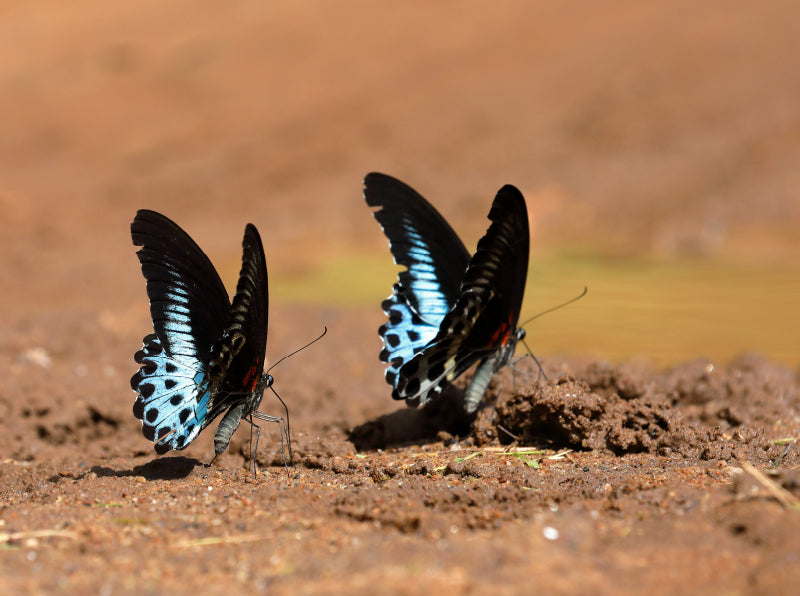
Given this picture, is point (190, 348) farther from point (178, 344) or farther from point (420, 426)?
point (420, 426)

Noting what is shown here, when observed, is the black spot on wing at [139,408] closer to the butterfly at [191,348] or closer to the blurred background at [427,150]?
the butterfly at [191,348]

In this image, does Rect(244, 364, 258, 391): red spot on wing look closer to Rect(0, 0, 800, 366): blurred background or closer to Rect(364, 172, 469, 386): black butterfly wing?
Rect(364, 172, 469, 386): black butterfly wing

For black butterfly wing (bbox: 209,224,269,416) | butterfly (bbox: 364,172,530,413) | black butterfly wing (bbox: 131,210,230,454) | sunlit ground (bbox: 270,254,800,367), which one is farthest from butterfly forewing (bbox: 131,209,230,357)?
sunlit ground (bbox: 270,254,800,367)

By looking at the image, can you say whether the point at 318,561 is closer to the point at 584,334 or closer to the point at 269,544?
the point at 269,544

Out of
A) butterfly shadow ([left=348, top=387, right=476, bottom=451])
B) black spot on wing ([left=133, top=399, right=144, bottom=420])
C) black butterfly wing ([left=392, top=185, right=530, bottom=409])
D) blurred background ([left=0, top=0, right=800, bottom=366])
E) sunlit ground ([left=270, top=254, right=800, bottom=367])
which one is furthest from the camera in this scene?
blurred background ([left=0, top=0, right=800, bottom=366])

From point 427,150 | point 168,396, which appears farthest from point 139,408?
point 427,150

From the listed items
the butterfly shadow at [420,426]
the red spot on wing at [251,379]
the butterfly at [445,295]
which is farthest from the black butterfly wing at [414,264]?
the red spot on wing at [251,379]

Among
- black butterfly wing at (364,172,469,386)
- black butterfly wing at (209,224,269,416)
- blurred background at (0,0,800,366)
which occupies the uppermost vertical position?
blurred background at (0,0,800,366)
